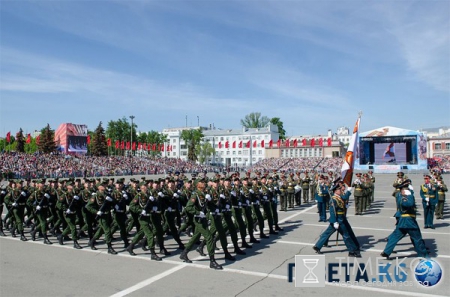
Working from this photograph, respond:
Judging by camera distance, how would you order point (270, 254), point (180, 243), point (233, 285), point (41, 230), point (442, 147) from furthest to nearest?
point (442, 147) → point (41, 230) → point (180, 243) → point (270, 254) → point (233, 285)

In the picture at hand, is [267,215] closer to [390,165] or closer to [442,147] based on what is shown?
[390,165]

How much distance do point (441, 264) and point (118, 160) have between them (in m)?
53.1

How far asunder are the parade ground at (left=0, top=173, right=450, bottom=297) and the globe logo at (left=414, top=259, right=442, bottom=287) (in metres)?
0.12

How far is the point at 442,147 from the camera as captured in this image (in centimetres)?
8156

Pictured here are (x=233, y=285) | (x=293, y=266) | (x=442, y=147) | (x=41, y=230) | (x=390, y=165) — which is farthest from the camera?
(x=442, y=147)

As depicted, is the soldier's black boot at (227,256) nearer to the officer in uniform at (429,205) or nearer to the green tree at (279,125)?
the officer in uniform at (429,205)

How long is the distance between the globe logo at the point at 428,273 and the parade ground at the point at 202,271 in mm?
118

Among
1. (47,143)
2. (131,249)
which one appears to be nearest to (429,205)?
(131,249)

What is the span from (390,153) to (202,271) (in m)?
53.4

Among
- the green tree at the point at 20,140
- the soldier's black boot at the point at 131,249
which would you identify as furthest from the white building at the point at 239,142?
the soldier's black boot at the point at 131,249

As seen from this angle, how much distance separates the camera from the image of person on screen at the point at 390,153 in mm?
55281

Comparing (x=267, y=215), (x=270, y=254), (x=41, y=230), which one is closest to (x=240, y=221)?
(x=270, y=254)

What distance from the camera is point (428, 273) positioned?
7590 mm

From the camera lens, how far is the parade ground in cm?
698
